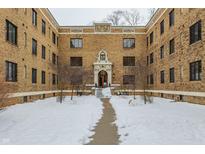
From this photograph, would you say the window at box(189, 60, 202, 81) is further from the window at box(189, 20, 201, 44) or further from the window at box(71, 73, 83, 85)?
the window at box(71, 73, 83, 85)

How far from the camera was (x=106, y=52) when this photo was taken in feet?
125

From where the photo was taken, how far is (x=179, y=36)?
22109 millimetres

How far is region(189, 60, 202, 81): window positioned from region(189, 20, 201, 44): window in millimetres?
1969

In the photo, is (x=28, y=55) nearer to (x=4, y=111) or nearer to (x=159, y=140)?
(x=4, y=111)

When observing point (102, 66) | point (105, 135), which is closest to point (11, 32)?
point (105, 135)

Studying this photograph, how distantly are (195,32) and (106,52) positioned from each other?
20.5m

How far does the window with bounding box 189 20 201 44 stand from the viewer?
59.2ft

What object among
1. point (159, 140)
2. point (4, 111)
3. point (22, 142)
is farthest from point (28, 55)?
point (159, 140)

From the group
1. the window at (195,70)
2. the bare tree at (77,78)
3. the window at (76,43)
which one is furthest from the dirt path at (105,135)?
the window at (76,43)

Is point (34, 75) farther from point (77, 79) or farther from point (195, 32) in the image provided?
point (195, 32)

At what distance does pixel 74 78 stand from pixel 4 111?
20.3 meters

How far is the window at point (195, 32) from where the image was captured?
18.0 metres

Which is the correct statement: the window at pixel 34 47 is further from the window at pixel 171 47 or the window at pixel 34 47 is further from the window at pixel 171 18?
the window at pixel 171 18

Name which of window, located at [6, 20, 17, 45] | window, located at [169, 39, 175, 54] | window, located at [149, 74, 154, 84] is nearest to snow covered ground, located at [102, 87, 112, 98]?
window, located at [149, 74, 154, 84]
